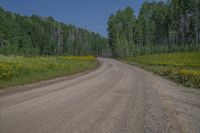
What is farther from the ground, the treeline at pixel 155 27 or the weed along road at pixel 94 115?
the treeline at pixel 155 27

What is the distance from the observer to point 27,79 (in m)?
18.8

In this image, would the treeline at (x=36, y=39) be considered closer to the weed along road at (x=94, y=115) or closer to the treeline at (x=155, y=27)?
the treeline at (x=155, y=27)

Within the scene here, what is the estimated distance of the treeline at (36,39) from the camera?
8919 cm

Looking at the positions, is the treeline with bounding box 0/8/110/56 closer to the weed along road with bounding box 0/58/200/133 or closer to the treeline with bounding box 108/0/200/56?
the treeline with bounding box 108/0/200/56

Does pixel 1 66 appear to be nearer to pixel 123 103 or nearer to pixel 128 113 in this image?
pixel 123 103

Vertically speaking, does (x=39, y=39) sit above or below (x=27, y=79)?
above

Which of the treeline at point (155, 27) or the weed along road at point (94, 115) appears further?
the treeline at point (155, 27)

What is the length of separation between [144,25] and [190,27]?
2153 cm

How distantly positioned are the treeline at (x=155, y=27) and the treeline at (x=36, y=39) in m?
31.3

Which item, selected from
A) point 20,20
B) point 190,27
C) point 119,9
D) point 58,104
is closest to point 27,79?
point 58,104

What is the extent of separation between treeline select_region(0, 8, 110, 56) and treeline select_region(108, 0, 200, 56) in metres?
31.3

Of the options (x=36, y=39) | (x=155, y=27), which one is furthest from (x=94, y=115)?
(x=36, y=39)

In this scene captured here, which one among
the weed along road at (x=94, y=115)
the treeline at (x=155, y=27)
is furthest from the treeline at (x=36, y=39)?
the weed along road at (x=94, y=115)

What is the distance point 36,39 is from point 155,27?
5061cm
